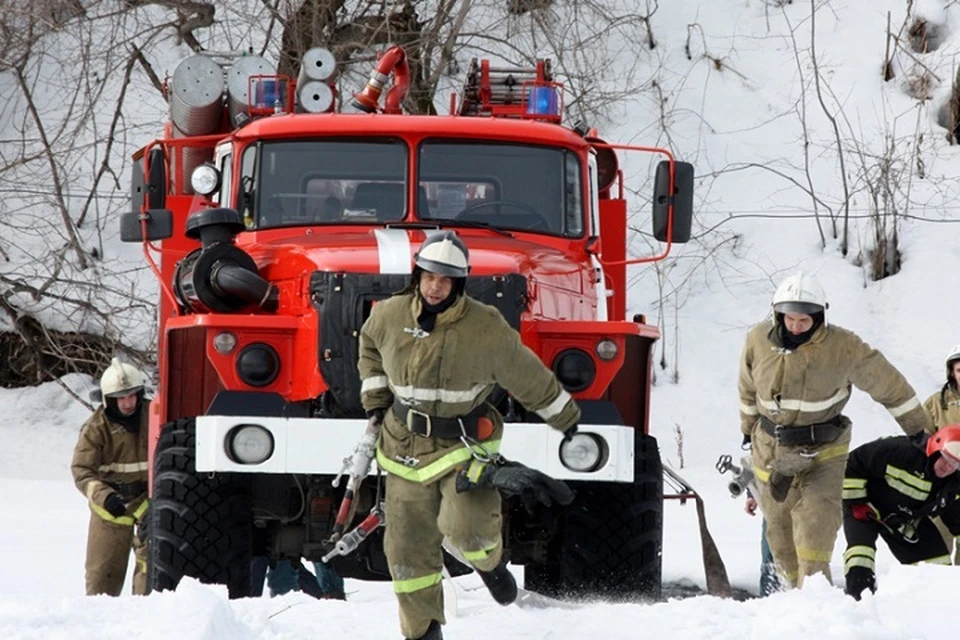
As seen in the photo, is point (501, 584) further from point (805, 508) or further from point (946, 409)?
point (946, 409)

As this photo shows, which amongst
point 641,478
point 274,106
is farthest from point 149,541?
point 274,106

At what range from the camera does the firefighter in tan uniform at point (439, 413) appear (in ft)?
19.1

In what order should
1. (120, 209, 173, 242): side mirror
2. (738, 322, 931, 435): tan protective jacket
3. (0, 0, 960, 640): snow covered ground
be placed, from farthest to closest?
(0, 0, 960, 640): snow covered ground, (120, 209, 173, 242): side mirror, (738, 322, 931, 435): tan protective jacket

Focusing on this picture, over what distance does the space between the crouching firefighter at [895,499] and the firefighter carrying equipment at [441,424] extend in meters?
2.52

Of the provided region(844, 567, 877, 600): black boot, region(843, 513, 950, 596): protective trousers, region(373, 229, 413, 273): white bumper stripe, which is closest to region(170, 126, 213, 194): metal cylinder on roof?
region(373, 229, 413, 273): white bumper stripe

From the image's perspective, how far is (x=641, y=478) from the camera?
7.06 meters

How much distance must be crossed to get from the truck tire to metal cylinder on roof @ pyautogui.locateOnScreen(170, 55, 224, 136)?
3.47 m

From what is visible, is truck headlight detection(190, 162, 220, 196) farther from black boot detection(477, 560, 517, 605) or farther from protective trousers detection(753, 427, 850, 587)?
protective trousers detection(753, 427, 850, 587)

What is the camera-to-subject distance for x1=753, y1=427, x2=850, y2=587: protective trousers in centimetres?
746

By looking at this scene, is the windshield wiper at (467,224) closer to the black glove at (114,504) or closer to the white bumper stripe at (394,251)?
the white bumper stripe at (394,251)

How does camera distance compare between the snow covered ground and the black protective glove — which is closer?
the black protective glove

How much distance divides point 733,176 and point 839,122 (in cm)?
146

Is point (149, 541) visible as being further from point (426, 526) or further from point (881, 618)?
point (881, 618)

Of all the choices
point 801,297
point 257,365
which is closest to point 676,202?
point 801,297
